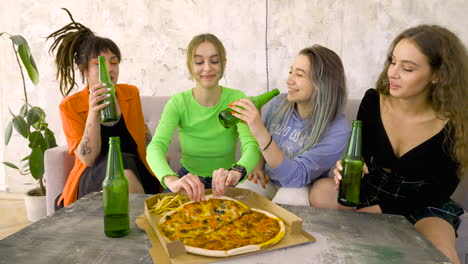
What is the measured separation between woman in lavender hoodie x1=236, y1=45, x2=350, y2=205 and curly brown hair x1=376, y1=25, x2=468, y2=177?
36 cm

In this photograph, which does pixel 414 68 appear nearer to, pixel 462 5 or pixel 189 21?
pixel 462 5

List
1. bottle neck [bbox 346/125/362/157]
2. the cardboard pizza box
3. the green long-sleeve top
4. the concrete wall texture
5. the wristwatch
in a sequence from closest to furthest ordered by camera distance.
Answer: the cardboard pizza box → bottle neck [bbox 346/125/362/157] → the wristwatch → the green long-sleeve top → the concrete wall texture

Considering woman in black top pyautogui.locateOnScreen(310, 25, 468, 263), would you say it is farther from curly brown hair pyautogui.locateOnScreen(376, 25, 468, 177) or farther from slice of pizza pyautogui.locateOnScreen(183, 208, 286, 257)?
slice of pizza pyautogui.locateOnScreen(183, 208, 286, 257)

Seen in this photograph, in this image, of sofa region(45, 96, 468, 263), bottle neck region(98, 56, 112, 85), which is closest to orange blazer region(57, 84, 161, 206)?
sofa region(45, 96, 468, 263)

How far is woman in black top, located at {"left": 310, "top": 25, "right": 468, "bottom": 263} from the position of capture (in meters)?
1.38

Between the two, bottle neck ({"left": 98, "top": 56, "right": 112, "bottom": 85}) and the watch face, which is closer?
the watch face

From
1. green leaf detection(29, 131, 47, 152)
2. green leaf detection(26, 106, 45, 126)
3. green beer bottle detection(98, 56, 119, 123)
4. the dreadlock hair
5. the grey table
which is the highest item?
the dreadlock hair

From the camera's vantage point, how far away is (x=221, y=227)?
970 mm

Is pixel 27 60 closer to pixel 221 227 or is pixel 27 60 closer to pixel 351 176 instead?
pixel 221 227

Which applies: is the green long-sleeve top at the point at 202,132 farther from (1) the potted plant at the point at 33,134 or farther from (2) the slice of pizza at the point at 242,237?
(1) the potted plant at the point at 33,134

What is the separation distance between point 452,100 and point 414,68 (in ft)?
0.68

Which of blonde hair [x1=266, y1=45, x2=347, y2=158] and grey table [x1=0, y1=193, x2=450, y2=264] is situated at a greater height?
blonde hair [x1=266, y1=45, x2=347, y2=158]

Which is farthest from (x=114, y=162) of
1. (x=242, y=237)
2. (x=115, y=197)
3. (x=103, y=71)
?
(x=103, y=71)

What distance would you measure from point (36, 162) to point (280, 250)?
2104 mm
